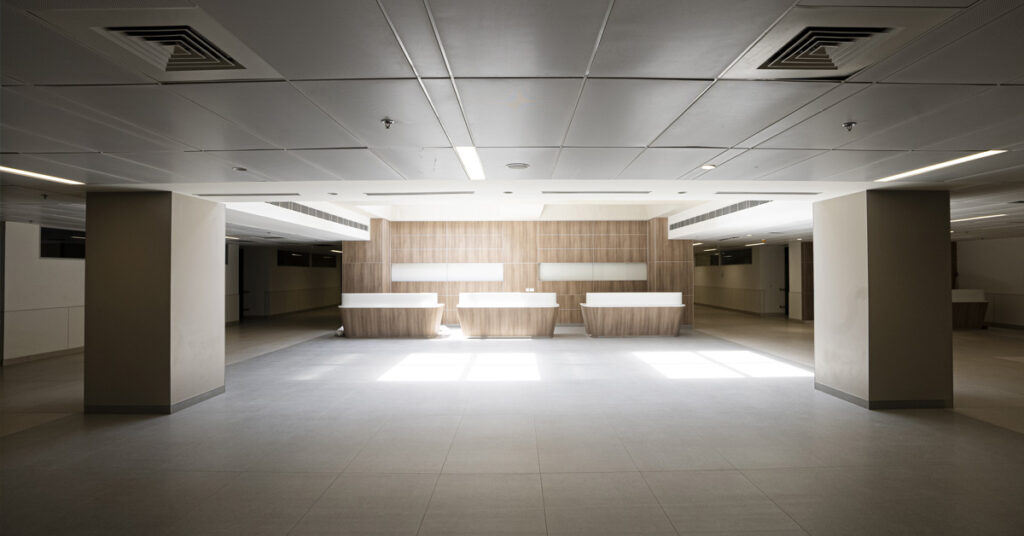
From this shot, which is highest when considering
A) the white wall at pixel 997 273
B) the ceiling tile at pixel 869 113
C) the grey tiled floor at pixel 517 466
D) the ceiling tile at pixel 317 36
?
the ceiling tile at pixel 317 36

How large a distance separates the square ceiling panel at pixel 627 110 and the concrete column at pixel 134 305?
17.6 feet

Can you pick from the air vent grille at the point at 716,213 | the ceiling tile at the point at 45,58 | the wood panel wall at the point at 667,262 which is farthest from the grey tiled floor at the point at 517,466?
the wood panel wall at the point at 667,262

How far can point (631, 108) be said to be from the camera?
3.22m

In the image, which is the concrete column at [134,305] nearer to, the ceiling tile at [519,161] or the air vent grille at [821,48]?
the ceiling tile at [519,161]

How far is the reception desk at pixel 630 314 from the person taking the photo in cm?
1216

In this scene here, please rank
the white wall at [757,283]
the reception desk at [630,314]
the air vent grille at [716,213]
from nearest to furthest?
the air vent grille at [716,213] → the reception desk at [630,314] → the white wall at [757,283]

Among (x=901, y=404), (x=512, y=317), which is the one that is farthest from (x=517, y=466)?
(x=512, y=317)

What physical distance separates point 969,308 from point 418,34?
18.2 meters

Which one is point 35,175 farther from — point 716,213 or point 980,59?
point 716,213

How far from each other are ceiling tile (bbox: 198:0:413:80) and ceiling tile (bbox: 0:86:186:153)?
5.37 ft

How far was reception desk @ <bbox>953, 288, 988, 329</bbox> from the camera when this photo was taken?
1369cm

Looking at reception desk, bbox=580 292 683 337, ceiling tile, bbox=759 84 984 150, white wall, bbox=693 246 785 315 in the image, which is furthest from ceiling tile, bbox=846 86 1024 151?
white wall, bbox=693 246 785 315

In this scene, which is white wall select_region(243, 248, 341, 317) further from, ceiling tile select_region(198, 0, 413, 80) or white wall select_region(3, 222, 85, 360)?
ceiling tile select_region(198, 0, 413, 80)

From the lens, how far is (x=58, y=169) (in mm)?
4660
